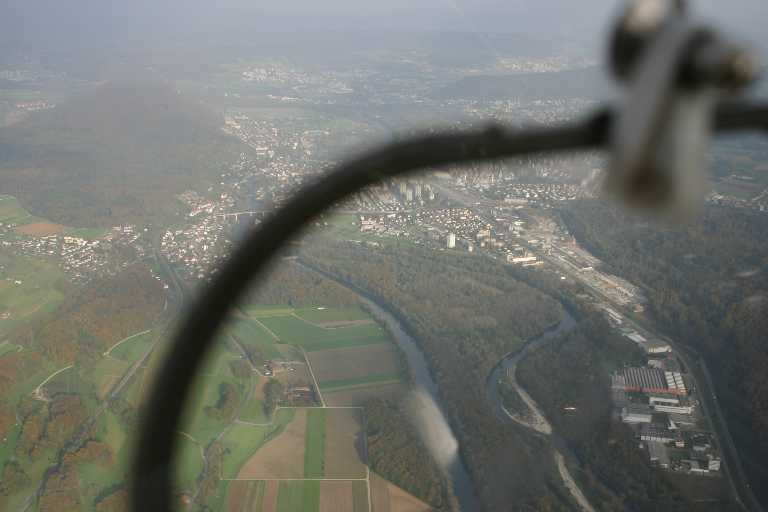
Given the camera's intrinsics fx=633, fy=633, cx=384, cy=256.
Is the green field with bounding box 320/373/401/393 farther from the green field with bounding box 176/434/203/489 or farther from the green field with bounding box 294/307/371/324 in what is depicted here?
the green field with bounding box 294/307/371/324

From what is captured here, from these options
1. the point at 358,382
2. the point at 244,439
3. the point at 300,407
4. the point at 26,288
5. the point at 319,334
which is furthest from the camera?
the point at 26,288

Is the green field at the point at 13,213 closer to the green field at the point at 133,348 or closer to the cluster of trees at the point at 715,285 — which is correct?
the green field at the point at 133,348

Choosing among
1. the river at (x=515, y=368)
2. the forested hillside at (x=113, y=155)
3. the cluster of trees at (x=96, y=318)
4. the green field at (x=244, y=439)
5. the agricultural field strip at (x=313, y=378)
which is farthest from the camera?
the forested hillside at (x=113, y=155)

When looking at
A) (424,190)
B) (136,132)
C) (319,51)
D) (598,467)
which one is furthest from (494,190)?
(319,51)

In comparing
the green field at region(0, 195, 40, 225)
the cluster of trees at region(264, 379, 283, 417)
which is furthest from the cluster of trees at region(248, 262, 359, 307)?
the green field at region(0, 195, 40, 225)

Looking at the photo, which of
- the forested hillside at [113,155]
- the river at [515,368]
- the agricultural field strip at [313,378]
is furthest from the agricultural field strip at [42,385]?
the forested hillside at [113,155]

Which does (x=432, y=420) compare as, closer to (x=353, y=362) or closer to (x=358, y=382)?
(x=358, y=382)

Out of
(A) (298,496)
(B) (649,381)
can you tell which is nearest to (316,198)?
(A) (298,496)

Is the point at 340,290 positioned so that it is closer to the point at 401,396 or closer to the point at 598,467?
the point at 401,396
